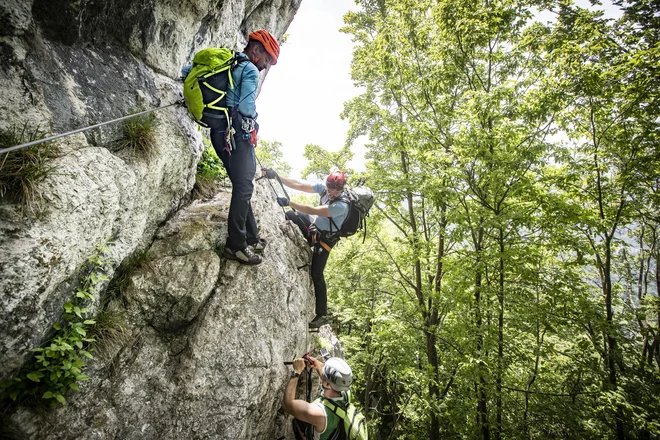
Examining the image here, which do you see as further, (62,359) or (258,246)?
(258,246)

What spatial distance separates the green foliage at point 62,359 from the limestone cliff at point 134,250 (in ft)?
0.30

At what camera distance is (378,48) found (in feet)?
29.3

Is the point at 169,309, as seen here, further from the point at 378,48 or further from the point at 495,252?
the point at 378,48

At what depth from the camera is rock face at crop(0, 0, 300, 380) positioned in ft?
6.94

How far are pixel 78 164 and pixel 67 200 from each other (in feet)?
1.38

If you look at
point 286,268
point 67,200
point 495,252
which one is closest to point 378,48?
point 495,252

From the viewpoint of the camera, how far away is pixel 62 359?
7.85 feet

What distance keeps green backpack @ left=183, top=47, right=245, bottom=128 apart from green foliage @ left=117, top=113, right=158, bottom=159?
2.02 ft

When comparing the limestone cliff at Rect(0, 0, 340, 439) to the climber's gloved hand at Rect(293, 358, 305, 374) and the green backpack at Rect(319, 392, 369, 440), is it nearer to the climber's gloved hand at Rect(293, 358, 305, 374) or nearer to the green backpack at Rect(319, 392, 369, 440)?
the climber's gloved hand at Rect(293, 358, 305, 374)

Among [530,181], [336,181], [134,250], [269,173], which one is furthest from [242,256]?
[530,181]

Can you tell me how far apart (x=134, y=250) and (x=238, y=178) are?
1576 mm

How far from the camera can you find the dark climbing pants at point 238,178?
11.8 ft

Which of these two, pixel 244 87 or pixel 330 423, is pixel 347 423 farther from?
pixel 244 87

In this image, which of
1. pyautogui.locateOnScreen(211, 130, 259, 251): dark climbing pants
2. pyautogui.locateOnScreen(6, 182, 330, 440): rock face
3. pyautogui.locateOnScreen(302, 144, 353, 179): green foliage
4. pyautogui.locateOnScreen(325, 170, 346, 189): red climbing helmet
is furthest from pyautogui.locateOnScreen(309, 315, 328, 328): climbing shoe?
pyautogui.locateOnScreen(302, 144, 353, 179): green foliage
